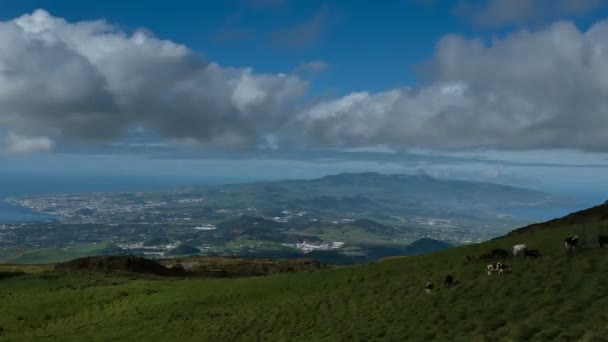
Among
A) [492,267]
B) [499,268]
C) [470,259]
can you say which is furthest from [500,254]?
[499,268]

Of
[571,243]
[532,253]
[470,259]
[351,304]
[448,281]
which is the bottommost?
[351,304]

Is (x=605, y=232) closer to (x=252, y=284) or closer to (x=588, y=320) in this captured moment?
(x=588, y=320)

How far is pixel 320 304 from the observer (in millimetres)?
39938

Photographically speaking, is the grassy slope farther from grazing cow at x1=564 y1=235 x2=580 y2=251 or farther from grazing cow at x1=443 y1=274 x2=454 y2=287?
grazing cow at x1=564 y1=235 x2=580 y2=251

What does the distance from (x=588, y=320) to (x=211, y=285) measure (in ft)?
134

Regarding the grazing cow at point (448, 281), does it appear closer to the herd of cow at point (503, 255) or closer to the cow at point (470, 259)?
the herd of cow at point (503, 255)

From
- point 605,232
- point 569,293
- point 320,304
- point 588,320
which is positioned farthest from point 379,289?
point 605,232

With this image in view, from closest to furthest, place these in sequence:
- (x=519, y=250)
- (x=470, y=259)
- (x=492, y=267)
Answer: (x=492, y=267), (x=519, y=250), (x=470, y=259)

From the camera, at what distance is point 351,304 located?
3812 centimetres

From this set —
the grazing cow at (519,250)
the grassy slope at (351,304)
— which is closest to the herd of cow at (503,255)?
the grazing cow at (519,250)

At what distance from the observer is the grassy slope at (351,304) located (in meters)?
26.1

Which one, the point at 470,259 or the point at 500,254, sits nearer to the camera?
the point at 500,254

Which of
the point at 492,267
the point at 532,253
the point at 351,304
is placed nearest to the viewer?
the point at 492,267

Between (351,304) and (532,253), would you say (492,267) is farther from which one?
(351,304)
